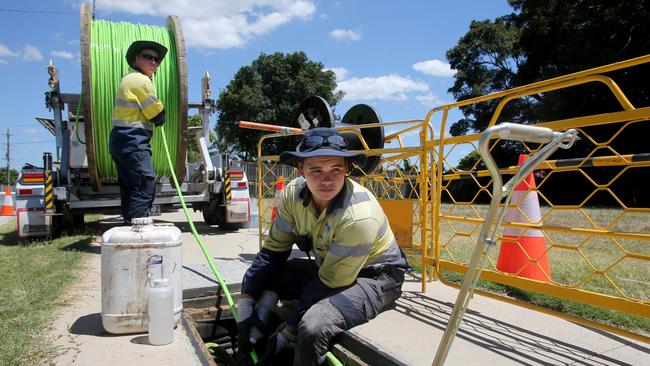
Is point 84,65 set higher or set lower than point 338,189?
higher

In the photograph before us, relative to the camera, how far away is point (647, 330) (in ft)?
Result: 10.1

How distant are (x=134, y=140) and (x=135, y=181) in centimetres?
40

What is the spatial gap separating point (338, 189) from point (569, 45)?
20.5 metres

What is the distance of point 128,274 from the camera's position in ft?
8.96

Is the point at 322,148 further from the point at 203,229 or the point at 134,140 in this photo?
the point at 203,229

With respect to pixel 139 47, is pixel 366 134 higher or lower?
lower

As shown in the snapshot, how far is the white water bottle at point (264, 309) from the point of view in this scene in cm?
282

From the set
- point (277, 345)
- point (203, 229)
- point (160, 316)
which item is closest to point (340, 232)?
point (277, 345)

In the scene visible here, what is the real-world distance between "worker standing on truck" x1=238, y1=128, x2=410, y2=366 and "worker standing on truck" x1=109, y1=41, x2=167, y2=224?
1923 millimetres

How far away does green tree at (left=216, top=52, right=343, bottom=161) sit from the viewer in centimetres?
3028

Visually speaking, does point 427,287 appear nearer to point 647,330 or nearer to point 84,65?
point 647,330

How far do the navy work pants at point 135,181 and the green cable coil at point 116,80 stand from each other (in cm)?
161

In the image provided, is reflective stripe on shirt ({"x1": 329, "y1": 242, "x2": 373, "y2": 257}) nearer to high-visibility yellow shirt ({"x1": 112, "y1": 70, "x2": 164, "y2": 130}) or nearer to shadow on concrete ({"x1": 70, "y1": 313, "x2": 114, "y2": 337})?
shadow on concrete ({"x1": 70, "y1": 313, "x2": 114, "y2": 337})

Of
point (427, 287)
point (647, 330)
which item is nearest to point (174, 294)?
point (427, 287)
